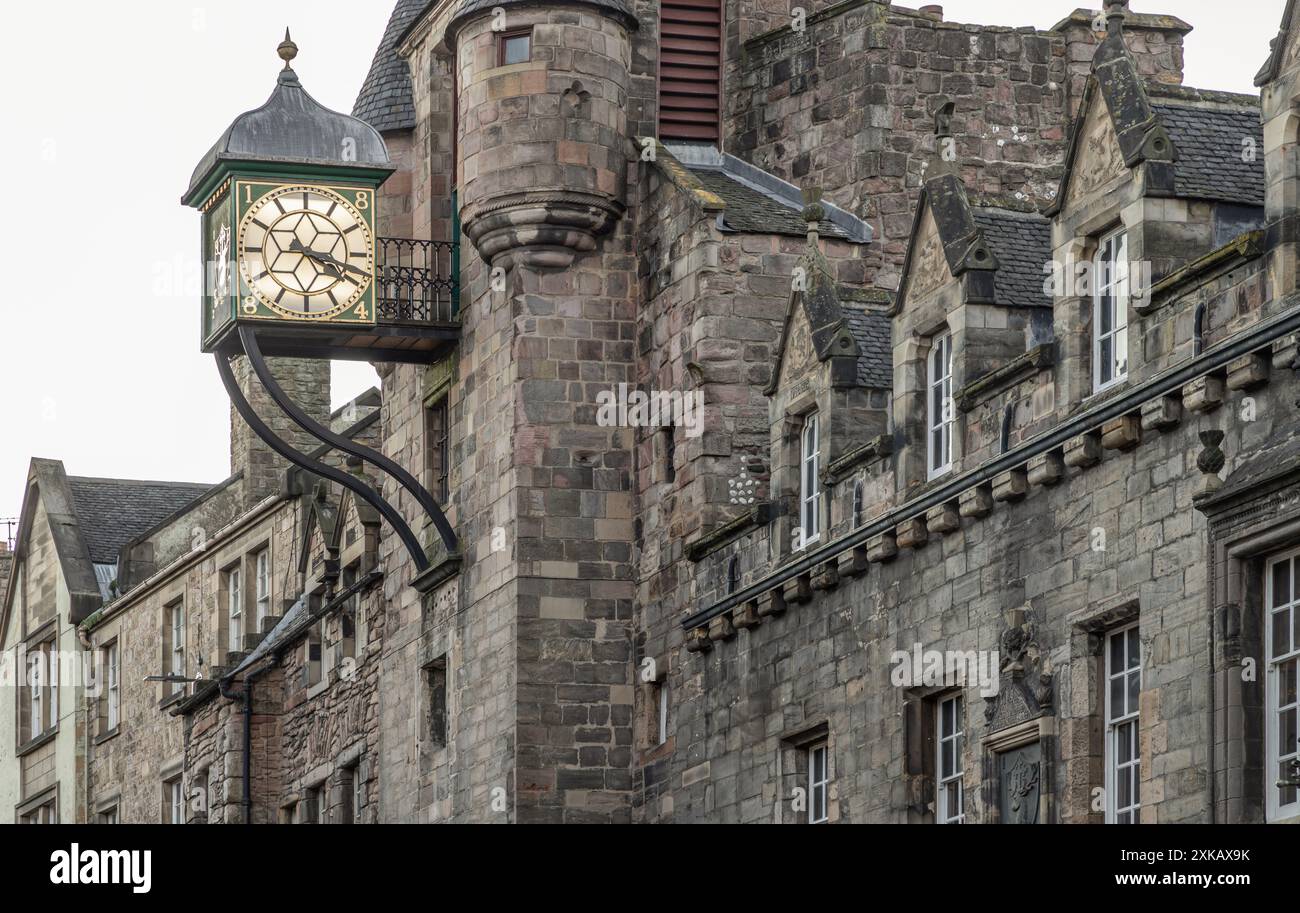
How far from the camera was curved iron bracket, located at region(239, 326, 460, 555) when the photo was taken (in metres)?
35.7

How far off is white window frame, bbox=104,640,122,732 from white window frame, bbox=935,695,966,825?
28.6 m

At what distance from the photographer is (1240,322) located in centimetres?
2386

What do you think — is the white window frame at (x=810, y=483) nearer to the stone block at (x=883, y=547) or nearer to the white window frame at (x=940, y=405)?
the stone block at (x=883, y=547)

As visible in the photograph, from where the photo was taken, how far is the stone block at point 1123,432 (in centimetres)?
2505

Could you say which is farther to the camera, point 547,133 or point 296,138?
point 296,138

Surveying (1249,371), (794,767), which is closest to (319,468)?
(794,767)

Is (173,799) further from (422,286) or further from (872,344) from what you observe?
(872,344)

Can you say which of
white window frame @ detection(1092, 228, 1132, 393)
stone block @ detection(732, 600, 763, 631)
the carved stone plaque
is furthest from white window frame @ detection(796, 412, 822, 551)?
white window frame @ detection(1092, 228, 1132, 393)

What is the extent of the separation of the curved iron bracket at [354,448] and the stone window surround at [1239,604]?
45.7 feet

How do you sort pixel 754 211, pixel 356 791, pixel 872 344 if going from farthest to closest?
pixel 356 791
pixel 754 211
pixel 872 344

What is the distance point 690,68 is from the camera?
36875 millimetres

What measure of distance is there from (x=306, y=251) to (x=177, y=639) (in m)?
18.8

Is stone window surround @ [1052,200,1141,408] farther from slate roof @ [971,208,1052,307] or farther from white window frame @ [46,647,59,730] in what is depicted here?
white window frame @ [46,647,59,730]

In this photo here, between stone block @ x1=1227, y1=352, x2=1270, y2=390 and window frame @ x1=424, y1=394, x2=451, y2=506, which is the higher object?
window frame @ x1=424, y1=394, x2=451, y2=506
